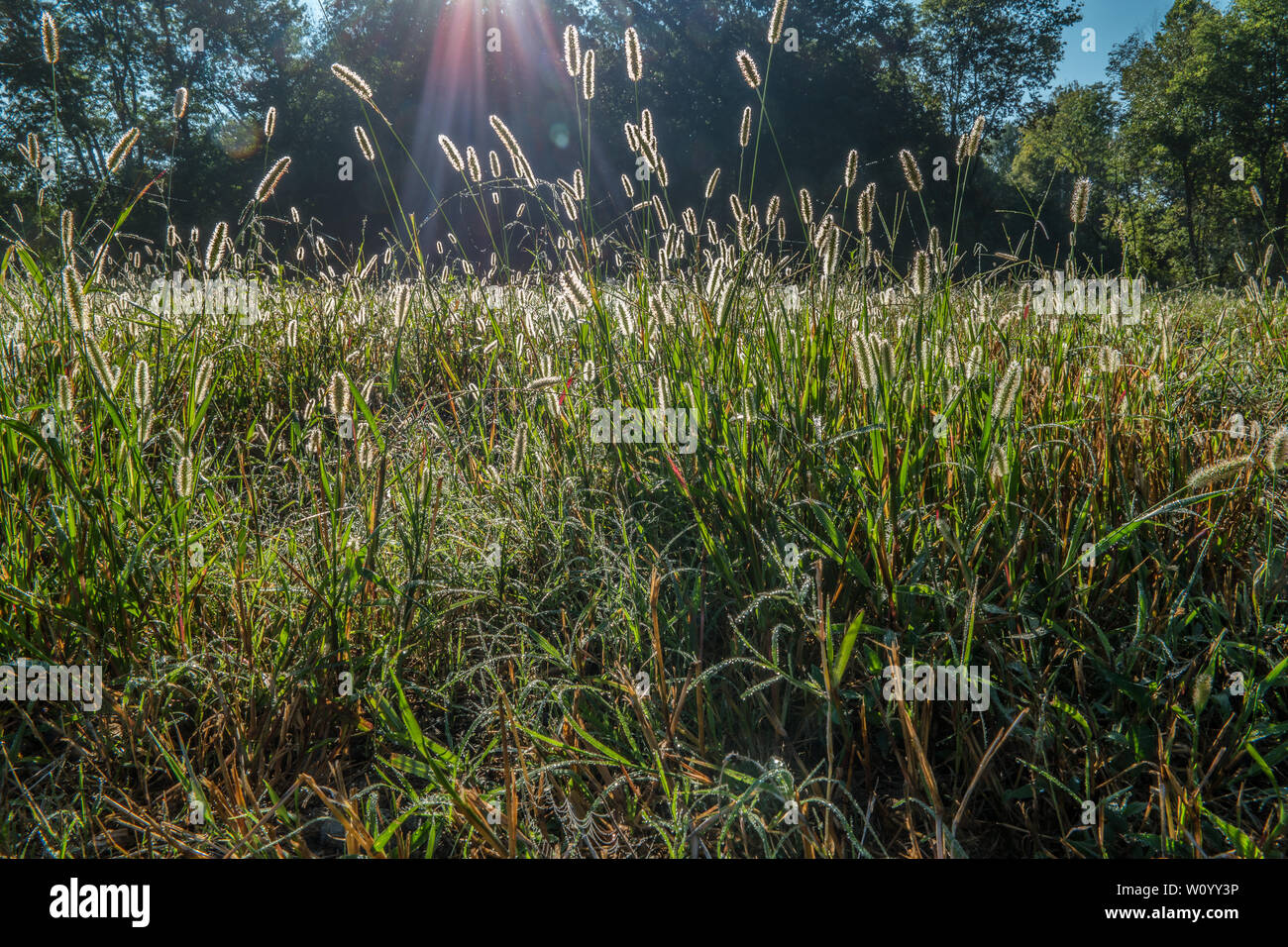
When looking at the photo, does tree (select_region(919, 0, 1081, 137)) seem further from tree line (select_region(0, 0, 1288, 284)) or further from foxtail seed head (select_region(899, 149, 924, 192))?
foxtail seed head (select_region(899, 149, 924, 192))

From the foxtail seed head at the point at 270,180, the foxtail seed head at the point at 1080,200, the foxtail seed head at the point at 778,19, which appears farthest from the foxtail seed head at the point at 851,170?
the foxtail seed head at the point at 270,180

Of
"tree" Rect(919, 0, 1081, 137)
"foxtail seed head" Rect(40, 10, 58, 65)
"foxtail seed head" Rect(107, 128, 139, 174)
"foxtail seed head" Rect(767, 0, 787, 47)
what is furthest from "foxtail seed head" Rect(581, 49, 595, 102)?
"tree" Rect(919, 0, 1081, 137)

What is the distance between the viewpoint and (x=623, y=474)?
171cm

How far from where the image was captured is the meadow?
1005 mm

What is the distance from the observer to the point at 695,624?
1343mm

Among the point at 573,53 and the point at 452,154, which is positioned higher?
the point at 573,53

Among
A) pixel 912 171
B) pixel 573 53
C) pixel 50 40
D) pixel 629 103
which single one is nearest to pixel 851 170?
pixel 912 171

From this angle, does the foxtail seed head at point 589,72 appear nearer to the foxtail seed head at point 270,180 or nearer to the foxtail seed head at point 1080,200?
the foxtail seed head at point 270,180

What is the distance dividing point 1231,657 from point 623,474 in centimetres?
122

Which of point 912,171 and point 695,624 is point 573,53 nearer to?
point 912,171

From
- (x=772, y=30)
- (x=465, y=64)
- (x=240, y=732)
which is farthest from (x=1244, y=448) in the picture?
(x=465, y=64)

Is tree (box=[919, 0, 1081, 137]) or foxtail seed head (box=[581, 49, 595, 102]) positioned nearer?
foxtail seed head (box=[581, 49, 595, 102])

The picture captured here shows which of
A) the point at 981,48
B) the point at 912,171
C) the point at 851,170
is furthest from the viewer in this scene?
the point at 981,48
